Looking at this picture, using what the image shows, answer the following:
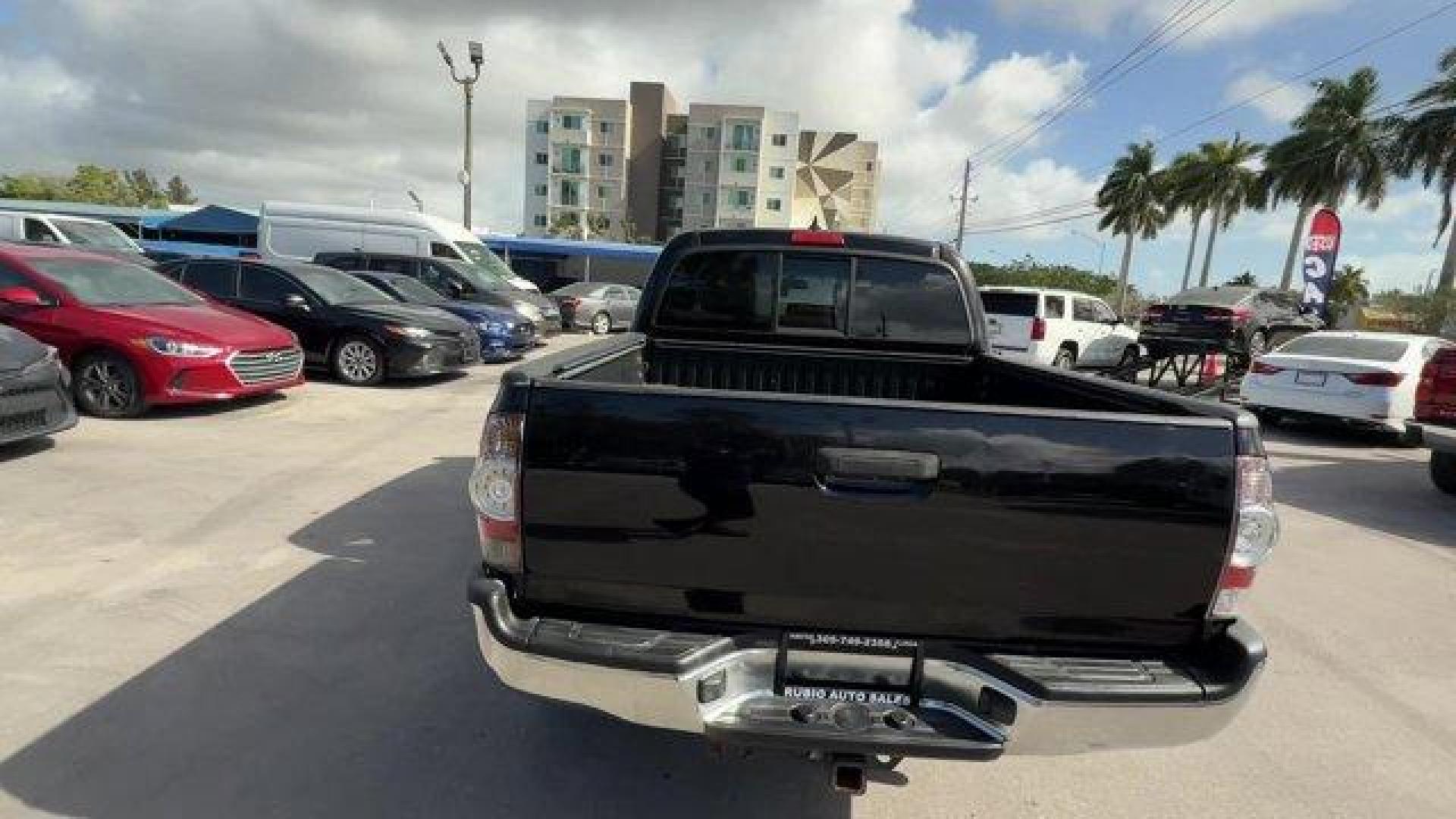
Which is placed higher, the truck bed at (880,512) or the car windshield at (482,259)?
the car windshield at (482,259)

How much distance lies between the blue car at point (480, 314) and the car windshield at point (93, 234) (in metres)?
8.59

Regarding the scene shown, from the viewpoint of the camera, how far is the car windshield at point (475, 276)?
17.3 metres

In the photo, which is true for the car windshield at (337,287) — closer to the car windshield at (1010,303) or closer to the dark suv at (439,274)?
the dark suv at (439,274)

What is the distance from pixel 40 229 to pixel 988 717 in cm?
2362

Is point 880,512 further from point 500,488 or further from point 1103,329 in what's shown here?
point 1103,329

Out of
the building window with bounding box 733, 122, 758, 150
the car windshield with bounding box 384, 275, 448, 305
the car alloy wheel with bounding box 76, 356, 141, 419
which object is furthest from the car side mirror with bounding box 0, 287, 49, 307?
the building window with bounding box 733, 122, 758, 150

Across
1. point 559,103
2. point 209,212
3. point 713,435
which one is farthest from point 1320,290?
point 559,103

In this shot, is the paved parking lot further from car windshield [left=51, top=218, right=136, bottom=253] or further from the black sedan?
car windshield [left=51, top=218, right=136, bottom=253]

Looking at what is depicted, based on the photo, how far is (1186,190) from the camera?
54.6m

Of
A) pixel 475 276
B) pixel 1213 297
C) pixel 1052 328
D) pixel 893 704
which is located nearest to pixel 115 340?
pixel 893 704

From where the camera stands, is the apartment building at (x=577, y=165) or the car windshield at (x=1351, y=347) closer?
the car windshield at (x=1351, y=347)

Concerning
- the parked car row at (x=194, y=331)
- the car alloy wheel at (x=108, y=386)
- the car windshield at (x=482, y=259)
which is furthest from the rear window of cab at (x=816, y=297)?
the car windshield at (x=482, y=259)

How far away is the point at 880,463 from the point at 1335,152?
163 ft

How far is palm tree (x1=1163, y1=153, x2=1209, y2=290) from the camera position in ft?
176
